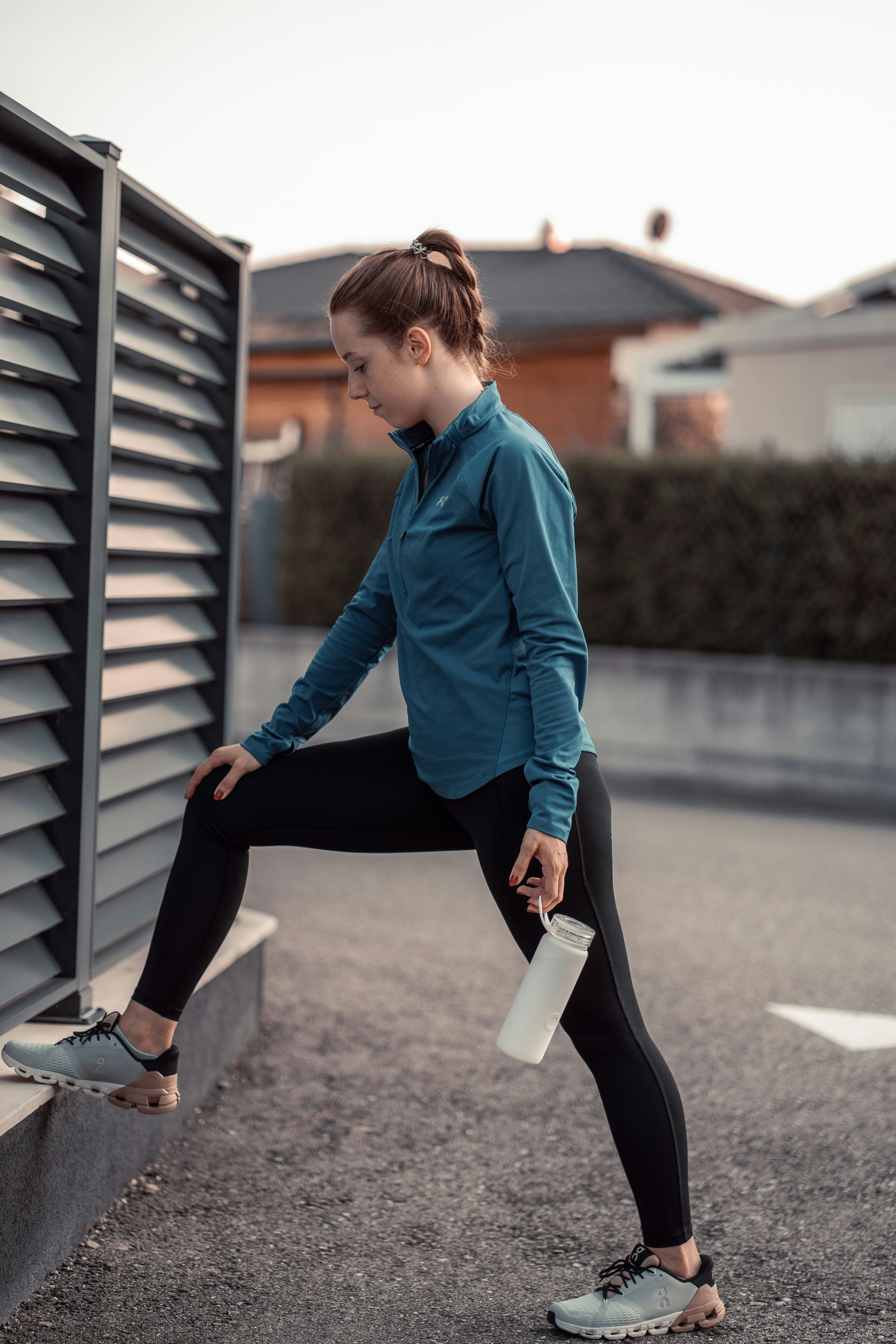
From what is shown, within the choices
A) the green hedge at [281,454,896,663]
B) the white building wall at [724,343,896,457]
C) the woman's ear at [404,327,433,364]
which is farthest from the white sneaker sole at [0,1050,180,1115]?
the white building wall at [724,343,896,457]

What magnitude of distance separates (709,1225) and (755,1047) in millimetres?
1213

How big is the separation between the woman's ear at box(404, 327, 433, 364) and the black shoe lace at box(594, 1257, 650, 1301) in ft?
5.59

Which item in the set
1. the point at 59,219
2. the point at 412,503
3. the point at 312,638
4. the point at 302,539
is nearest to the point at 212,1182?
the point at 412,503

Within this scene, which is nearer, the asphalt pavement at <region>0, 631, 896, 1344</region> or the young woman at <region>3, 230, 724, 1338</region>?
the young woman at <region>3, 230, 724, 1338</region>

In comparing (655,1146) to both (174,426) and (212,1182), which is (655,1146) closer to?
(212,1182)

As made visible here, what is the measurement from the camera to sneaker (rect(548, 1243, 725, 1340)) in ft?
7.69

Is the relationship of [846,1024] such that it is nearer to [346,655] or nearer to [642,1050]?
[642,1050]

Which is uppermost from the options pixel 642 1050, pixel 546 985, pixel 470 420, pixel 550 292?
pixel 550 292

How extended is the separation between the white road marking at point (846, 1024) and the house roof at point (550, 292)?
1609 centimetres

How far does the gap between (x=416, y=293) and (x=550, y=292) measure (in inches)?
879

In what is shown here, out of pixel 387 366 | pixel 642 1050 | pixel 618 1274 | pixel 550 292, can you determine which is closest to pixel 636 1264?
pixel 618 1274

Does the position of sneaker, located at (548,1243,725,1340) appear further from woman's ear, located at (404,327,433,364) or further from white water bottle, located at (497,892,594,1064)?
woman's ear, located at (404,327,433,364)

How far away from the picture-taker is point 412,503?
2.43m

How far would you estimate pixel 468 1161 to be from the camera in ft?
10.3
